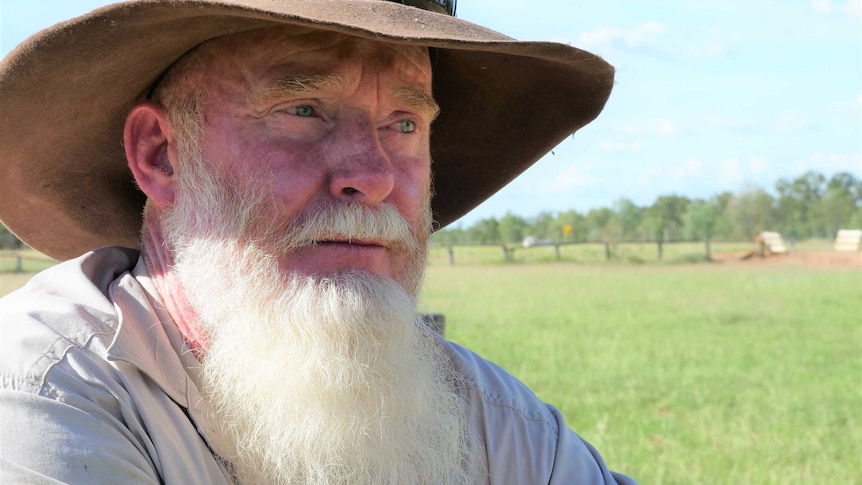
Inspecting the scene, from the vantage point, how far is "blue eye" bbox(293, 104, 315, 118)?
229 cm

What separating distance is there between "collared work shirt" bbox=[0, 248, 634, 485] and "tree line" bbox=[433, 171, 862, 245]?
6025 cm

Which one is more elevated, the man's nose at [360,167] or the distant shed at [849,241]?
the man's nose at [360,167]

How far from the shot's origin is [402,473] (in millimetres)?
2338

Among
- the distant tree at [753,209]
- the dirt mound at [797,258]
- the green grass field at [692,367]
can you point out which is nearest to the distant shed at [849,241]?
the dirt mound at [797,258]

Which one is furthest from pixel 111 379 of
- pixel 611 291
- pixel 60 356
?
pixel 611 291

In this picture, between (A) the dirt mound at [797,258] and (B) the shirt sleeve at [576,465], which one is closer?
(B) the shirt sleeve at [576,465]

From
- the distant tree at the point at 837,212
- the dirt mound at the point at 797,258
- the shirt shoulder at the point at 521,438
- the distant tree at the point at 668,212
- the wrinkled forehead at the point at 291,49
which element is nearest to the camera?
the wrinkled forehead at the point at 291,49

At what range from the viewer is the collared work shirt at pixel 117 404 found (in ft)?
5.57

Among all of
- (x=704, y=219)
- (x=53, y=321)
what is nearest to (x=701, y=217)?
(x=704, y=219)

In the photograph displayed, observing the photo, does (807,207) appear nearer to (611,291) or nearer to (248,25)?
(611,291)

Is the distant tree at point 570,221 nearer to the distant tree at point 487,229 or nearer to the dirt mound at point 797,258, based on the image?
the distant tree at point 487,229

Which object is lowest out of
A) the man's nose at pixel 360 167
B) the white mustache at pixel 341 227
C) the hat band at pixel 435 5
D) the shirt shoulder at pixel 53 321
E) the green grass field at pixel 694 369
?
the green grass field at pixel 694 369

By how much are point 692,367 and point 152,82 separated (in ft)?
30.6

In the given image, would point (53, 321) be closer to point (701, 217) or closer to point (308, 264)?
point (308, 264)
